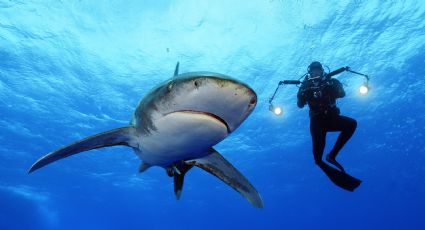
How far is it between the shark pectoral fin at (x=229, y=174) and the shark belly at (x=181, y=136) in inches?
25.0

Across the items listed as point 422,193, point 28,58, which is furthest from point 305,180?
point 28,58

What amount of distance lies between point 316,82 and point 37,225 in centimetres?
5864

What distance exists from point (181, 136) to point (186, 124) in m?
0.41

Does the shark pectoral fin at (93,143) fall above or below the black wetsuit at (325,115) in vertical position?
below

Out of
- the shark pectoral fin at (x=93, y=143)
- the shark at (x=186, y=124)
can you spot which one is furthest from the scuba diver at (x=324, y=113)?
the shark pectoral fin at (x=93, y=143)

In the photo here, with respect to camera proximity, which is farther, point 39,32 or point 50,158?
point 39,32

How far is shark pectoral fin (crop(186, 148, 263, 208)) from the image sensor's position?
5.16 meters

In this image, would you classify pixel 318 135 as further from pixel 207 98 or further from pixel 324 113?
pixel 207 98

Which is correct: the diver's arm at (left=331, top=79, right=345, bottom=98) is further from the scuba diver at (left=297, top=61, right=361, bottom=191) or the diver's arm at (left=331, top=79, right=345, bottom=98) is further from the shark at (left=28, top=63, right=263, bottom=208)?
the shark at (left=28, top=63, right=263, bottom=208)

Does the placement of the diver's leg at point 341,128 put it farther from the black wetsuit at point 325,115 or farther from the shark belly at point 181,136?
the shark belly at point 181,136

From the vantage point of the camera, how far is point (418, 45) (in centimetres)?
1633

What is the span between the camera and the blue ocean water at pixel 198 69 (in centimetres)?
1259

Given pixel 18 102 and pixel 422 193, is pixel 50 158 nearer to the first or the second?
pixel 18 102

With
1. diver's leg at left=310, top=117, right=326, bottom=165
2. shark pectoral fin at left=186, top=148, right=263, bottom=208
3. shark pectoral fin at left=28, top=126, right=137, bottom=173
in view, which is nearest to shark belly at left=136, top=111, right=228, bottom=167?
shark pectoral fin at left=28, top=126, right=137, bottom=173
